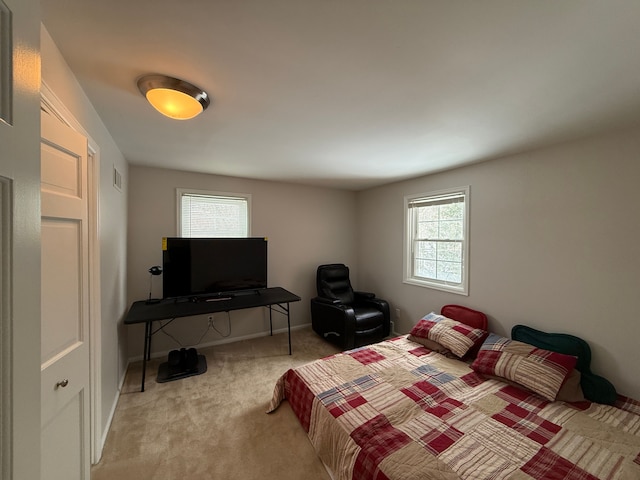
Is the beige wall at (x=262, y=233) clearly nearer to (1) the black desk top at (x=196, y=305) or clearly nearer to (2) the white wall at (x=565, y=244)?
(1) the black desk top at (x=196, y=305)

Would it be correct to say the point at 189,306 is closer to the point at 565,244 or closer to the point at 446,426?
the point at 446,426

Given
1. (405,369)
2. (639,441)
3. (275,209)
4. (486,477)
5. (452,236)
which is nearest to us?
(486,477)

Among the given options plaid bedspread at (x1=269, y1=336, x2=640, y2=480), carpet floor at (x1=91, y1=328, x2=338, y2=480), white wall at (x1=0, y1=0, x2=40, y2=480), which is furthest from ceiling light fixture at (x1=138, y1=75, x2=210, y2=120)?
carpet floor at (x1=91, y1=328, x2=338, y2=480)

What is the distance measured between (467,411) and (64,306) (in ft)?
8.18

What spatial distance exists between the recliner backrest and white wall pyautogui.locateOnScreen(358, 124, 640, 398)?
4.70 ft

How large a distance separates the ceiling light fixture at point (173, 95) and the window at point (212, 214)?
204 centimetres

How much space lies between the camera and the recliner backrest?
397 cm

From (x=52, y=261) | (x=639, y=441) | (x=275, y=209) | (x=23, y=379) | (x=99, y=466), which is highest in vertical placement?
(x=275, y=209)

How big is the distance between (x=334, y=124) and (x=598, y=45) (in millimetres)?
1408

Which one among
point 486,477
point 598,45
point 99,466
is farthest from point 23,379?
point 598,45

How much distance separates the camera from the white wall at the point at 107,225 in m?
1.22

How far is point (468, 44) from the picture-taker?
113 centimetres

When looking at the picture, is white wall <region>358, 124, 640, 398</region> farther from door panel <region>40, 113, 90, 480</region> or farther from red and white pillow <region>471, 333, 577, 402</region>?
door panel <region>40, 113, 90, 480</region>

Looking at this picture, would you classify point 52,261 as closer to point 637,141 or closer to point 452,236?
point 452,236
